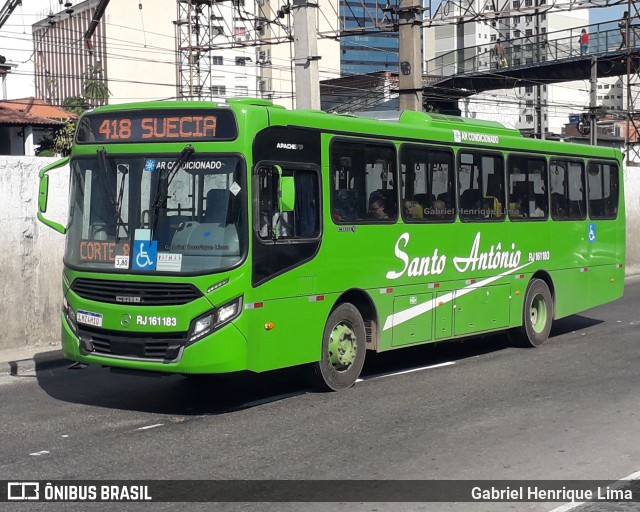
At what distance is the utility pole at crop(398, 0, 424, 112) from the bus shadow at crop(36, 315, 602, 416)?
28.3ft

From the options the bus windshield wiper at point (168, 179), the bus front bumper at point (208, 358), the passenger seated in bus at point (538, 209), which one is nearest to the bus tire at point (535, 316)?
the passenger seated in bus at point (538, 209)

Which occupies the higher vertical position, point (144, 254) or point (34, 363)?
point (144, 254)

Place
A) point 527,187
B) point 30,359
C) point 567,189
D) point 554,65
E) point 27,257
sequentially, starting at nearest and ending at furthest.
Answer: point 30,359, point 27,257, point 527,187, point 567,189, point 554,65

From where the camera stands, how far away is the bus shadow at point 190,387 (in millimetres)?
10422

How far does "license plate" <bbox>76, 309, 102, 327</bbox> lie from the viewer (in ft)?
32.4

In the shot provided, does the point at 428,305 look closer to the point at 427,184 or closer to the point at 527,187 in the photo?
the point at 427,184

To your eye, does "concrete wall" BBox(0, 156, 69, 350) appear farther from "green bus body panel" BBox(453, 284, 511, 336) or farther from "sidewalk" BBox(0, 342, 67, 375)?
"green bus body panel" BBox(453, 284, 511, 336)

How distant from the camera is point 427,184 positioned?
41.2 ft

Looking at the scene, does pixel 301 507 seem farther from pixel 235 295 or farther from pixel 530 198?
pixel 530 198

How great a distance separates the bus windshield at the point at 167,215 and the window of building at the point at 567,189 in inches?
296

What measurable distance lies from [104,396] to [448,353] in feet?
18.3

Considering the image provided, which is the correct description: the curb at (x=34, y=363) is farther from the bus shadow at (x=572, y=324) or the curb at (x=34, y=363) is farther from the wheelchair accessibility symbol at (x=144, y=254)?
the bus shadow at (x=572, y=324)

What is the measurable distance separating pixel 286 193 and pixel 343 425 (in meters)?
2.35

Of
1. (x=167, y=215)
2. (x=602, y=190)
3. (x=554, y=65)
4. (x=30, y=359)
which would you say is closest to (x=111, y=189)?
(x=167, y=215)
